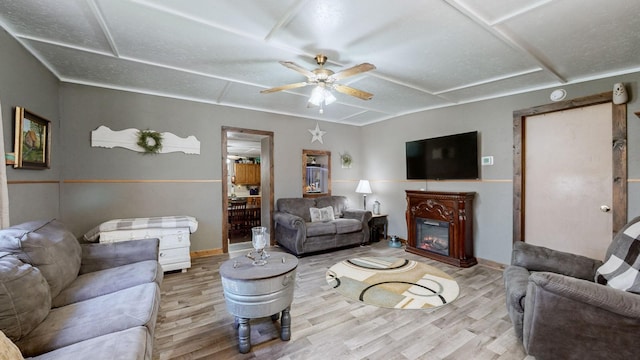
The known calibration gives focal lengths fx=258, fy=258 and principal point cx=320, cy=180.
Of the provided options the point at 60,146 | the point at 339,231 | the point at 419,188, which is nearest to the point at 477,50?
the point at 419,188

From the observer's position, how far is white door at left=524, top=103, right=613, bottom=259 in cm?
295

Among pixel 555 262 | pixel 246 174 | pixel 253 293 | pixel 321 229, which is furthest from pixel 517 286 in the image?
pixel 246 174

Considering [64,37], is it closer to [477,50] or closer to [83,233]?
[83,233]

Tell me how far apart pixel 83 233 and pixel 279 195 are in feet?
9.43

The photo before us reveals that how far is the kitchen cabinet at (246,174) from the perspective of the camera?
7.98 m

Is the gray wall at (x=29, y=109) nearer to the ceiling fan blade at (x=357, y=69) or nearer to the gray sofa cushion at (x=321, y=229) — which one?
the ceiling fan blade at (x=357, y=69)

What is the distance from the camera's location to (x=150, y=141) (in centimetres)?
378

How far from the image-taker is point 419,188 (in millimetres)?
4781

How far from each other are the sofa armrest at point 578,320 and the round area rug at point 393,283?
1.04 m

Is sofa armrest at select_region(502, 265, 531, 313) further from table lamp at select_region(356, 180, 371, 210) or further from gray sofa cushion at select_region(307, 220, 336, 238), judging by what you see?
Answer: table lamp at select_region(356, 180, 371, 210)

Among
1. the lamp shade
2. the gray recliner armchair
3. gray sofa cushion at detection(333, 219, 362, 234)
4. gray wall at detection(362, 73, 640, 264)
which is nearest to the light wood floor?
the gray recliner armchair

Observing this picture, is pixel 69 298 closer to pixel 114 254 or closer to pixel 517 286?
pixel 114 254

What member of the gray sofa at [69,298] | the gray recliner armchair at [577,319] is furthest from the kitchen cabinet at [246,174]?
the gray recliner armchair at [577,319]

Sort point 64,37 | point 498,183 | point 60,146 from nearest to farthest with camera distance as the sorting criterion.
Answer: point 64,37
point 60,146
point 498,183
